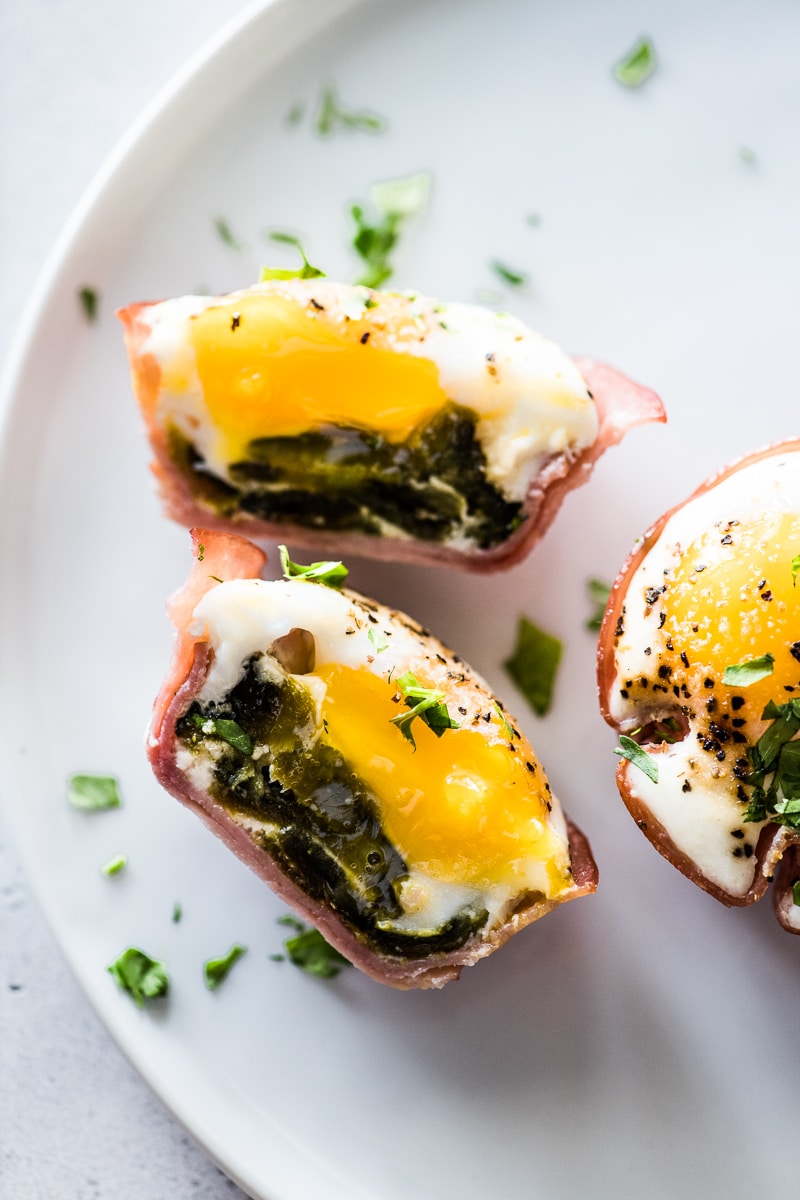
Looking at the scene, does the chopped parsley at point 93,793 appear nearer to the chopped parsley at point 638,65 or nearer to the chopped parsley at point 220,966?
the chopped parsley at point 220,966

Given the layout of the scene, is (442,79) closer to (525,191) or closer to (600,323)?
(525,191)

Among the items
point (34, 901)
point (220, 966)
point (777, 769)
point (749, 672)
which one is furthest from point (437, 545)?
Answer: point (34, 901)

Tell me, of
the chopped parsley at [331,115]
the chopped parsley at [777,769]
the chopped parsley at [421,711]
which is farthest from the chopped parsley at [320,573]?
the chopped parsley at [331,115]

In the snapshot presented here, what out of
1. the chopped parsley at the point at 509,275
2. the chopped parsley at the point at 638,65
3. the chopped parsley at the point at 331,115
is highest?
the chopped parsley at the point at 638,65

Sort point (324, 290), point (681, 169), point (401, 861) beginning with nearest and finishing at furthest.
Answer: point (401, 861), point (324, 290), point (681, 169)

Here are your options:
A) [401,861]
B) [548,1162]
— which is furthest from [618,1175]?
[401,861]

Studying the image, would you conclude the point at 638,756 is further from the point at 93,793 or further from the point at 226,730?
the point at 93,793
